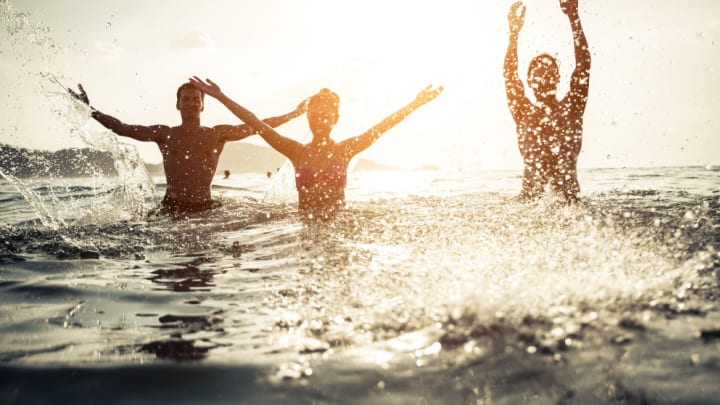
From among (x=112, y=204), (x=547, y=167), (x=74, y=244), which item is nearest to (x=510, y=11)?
(x=547, y=167)

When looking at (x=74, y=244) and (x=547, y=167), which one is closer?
(x=74, y=244)

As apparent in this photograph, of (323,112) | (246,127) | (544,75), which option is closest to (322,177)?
(323,112)

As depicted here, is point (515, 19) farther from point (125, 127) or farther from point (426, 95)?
point (125, 127)

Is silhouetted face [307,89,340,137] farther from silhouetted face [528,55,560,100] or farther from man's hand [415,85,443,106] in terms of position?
silhouetted face [528,55,560,100]

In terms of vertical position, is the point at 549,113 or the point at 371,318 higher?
the point at 549,113

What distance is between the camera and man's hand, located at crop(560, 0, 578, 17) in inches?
225

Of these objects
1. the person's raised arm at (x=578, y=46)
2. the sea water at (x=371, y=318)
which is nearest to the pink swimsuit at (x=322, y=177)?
the sea water at (x=371, y=318)

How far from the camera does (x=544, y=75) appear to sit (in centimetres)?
582

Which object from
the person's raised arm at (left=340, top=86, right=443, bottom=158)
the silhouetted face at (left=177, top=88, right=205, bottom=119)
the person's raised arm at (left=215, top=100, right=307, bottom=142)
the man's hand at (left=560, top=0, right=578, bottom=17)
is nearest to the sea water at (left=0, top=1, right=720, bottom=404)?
the person's raised arm at (left=340, top=86, right=443, bottom=158)

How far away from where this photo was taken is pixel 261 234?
5.70m

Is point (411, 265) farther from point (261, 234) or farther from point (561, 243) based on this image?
point (261, 234)

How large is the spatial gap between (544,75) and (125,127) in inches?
222

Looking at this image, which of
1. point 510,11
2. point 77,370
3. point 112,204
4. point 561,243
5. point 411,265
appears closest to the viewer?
point 77,370

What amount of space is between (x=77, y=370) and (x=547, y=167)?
233 inches
